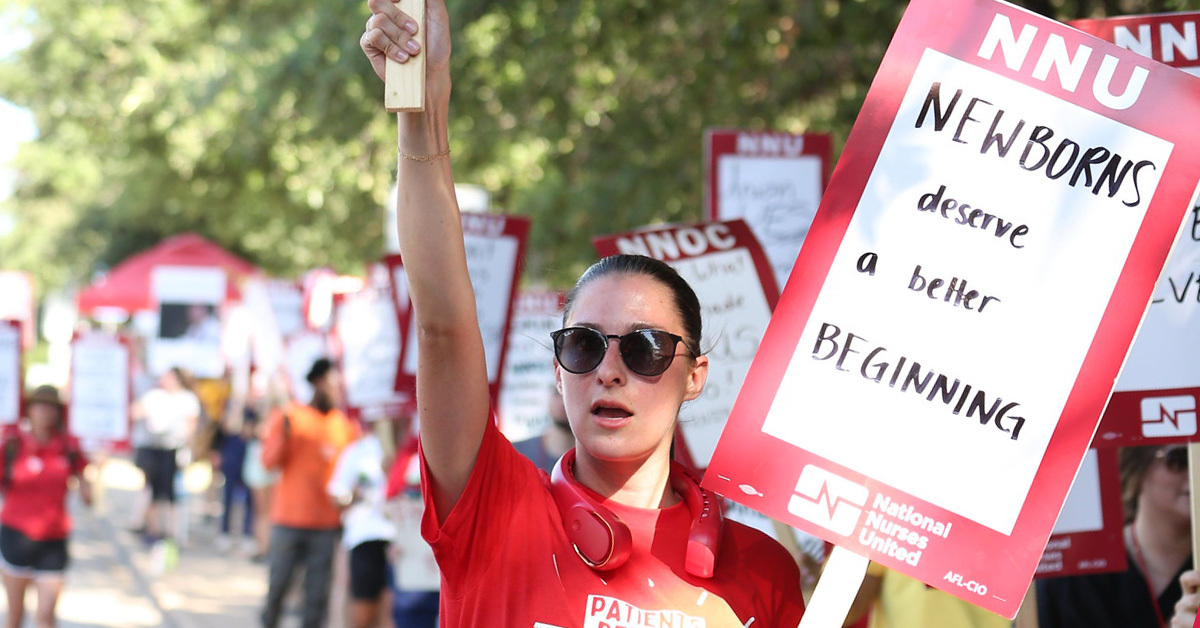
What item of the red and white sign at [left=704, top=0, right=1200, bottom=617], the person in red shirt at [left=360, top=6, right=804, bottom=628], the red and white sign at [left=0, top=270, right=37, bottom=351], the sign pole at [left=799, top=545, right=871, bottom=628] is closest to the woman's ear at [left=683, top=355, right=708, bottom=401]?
the person in red shirt at [left=360, top=6, right=804, bottom=628]

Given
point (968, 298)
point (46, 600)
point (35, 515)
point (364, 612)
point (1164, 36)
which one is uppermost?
point (1164, 36)

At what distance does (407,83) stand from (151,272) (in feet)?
83.6

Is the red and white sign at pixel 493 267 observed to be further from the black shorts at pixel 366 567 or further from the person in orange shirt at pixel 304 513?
the person in orange shirt at pixel 304 513

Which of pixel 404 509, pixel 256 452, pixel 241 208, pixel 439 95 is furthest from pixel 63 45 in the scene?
pixel 439 95

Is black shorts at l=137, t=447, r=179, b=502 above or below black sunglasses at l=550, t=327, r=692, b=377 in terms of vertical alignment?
below

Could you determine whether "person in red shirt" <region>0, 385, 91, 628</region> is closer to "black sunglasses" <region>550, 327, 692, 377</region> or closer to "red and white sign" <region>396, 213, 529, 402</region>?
"red and white sign" <region>396, 213, 529, 402</region>

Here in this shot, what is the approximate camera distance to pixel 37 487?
9.29m

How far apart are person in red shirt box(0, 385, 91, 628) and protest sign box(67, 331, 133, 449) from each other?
2.78 meters

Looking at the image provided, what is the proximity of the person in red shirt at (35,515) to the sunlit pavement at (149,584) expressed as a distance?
7.26 feet

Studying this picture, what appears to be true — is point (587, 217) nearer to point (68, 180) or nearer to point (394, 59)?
point (394, 59)

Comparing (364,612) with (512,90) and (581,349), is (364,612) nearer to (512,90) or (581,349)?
(512,90)

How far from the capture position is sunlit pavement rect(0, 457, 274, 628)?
1177 centimetres

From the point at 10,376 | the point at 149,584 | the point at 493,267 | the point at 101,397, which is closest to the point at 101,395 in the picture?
the point at 101,397

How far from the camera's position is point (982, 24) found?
259 centimetres
